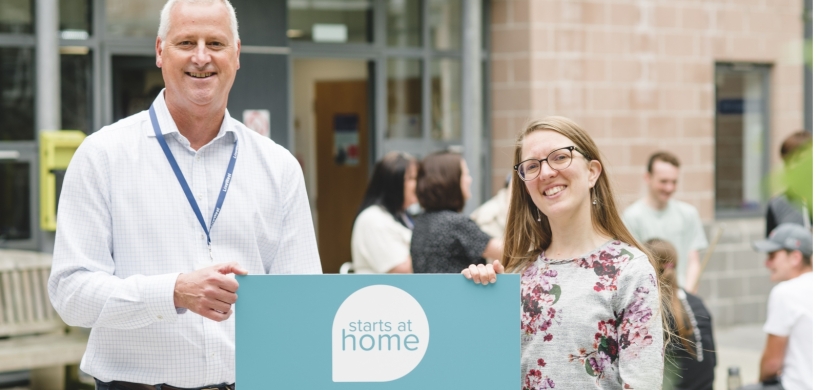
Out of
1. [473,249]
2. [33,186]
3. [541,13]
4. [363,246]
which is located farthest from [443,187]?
[541,13]

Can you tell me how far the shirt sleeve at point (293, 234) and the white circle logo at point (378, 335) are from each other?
0.38m

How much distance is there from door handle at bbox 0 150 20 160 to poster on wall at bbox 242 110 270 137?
184 centimetres

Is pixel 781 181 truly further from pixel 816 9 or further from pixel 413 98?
pixel 413 98

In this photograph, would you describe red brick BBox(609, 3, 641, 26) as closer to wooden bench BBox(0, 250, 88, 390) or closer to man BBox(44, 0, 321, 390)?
wooden bench BBox(0, 250, 88, 390)

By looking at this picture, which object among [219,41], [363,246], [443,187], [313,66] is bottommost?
[363,246]

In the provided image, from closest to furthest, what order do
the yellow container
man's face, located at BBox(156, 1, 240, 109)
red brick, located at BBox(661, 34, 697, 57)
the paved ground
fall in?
man's face, located at BBox(156, 1, 240, 109) → the yellow container → the paved ground → red brick, located at BBox(661, 34, 697, 57)

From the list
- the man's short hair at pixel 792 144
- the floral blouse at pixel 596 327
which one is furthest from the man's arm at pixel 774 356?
the floral blouse at pixel 596 327

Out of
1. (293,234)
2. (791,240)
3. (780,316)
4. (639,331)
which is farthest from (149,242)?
(791,240)

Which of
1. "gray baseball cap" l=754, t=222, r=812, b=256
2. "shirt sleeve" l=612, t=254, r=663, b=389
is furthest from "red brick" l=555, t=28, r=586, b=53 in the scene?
"shirt sleeve" l=612, t=254, r=663, b=389

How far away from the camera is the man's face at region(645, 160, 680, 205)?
6.93 meters

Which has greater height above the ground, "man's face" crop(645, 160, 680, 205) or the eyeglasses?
the eyeglasses

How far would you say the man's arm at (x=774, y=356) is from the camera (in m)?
4.88

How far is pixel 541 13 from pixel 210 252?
7418 mm

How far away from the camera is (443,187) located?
17.4ft
